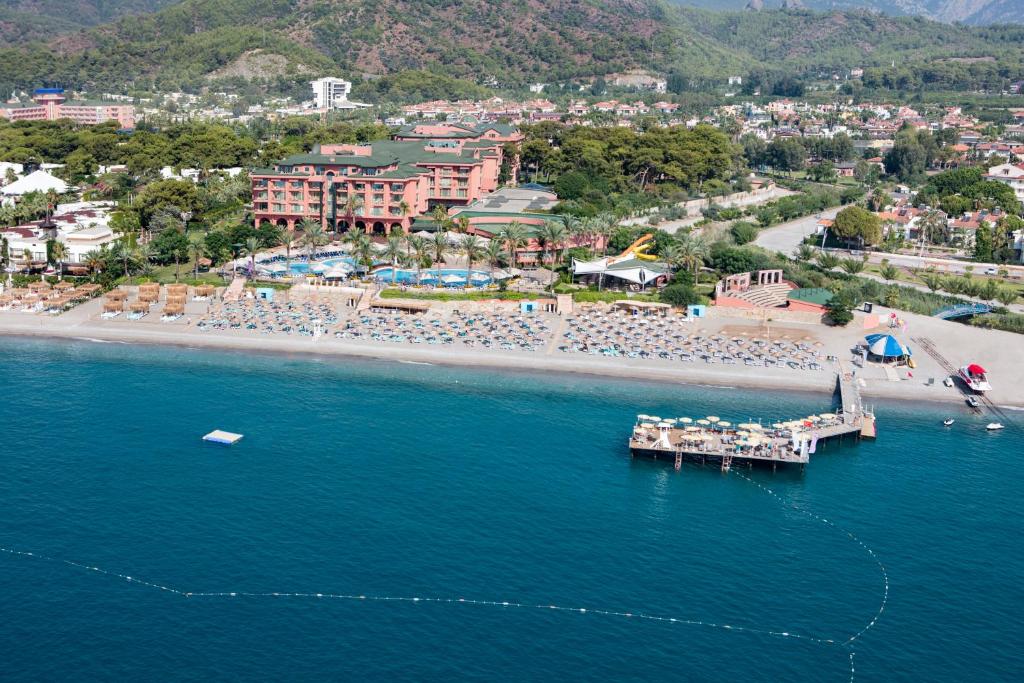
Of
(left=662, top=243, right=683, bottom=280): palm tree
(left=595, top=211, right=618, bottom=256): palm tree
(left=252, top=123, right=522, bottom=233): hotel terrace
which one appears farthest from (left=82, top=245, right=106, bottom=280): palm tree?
(left=662, top=243, right=683, bottom=280): palm tree

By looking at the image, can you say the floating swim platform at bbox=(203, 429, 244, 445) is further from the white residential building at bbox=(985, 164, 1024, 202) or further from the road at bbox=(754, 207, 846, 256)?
the white residential building at bbox=(985, 164, 1024, 202)

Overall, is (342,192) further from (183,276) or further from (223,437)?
(223,437)

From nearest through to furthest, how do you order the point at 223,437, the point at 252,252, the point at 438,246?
1. the point at 223,437
2. the point at 252,252
3. the point at 438,246

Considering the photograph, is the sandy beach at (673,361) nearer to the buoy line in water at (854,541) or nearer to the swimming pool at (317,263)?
the swimming pool at (317,263)

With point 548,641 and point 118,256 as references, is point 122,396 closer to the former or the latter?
point 118,256

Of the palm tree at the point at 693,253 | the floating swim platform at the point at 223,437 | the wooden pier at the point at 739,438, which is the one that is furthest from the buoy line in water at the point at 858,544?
the palm tree at the point at 693,253

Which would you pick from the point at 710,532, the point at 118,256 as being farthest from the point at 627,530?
the point at 118,256

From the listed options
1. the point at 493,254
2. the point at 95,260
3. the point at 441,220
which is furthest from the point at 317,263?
the point at 95,260
